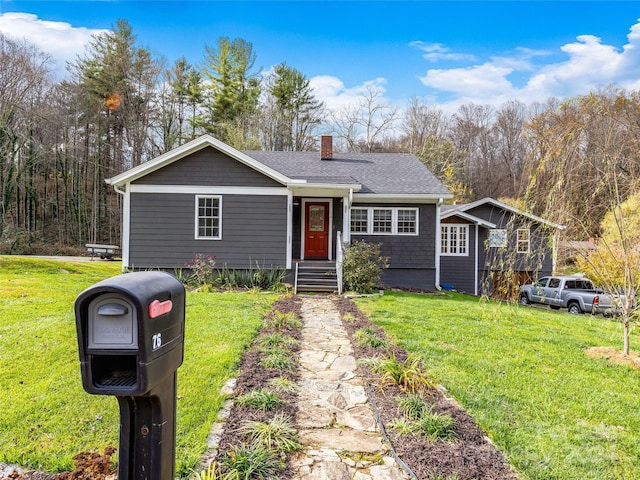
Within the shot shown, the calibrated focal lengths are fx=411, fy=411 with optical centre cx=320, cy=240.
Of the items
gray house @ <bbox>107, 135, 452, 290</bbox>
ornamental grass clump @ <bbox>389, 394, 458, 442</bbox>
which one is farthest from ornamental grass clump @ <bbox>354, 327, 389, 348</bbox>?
gray house @ <bbox>107, 135, 452, 290</bbox>

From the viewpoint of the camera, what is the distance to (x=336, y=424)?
3.26 metres

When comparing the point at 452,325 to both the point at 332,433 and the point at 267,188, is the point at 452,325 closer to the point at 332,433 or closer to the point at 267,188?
the point at 332,433

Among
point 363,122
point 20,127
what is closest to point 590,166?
point 363,122

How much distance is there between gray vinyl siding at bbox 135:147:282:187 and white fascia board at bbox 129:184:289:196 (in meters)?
0.09

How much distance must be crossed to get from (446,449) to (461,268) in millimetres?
14238

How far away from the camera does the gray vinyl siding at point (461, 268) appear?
53.4 ft

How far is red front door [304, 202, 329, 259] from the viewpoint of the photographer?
44.6ft

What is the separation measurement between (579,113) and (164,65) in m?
27.9

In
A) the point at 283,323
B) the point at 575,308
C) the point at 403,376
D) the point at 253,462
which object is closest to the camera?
the point at 253,462

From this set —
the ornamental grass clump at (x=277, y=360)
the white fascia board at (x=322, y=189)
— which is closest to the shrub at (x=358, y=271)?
the white fascia board at (x=322, y=189)

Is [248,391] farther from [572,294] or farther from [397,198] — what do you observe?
[572,294]

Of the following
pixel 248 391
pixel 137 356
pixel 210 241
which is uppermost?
pixel 210 241

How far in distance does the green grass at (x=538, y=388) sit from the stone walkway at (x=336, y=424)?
859 millimetres

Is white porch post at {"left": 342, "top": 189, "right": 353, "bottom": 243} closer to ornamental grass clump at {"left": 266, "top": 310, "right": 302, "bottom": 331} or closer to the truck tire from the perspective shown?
ornamental grass clump at {"left": 266, "top": 310, "right": 302, "bottom": 331}
